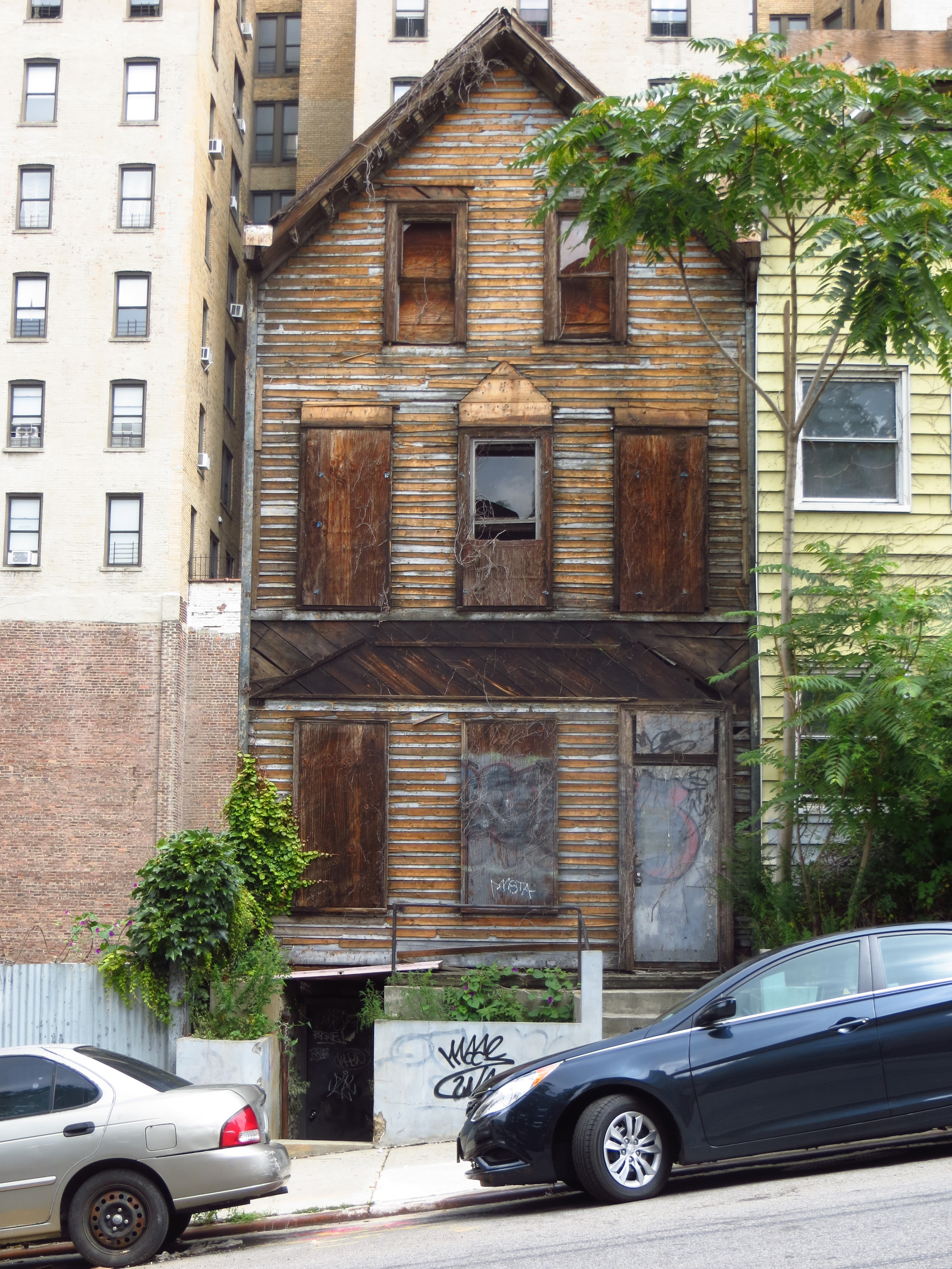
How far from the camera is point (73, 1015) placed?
13.4 m

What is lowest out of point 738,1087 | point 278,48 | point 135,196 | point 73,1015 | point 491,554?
point 73,1015

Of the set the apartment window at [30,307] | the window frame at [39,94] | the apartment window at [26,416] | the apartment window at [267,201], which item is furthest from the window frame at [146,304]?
the apartment window at [267,201]

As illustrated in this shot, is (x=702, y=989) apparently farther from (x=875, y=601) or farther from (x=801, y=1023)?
(x=875, y=601)

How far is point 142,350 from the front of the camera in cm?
2733

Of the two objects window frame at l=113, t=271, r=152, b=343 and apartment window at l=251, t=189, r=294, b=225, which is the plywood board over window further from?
apartment window at l=251, t=189, r=294, b=225

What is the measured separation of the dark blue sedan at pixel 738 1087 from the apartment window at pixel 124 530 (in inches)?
777

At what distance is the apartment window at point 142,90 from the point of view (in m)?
28.7

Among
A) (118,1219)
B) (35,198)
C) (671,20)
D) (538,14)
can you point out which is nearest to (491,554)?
(118,1219)

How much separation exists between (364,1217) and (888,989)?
14.0 feet

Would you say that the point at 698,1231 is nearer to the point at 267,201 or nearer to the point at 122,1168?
the point at 122,1168

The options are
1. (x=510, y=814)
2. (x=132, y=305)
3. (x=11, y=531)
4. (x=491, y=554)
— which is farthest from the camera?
(x=132, y=305)

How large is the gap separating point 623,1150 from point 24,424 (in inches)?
905

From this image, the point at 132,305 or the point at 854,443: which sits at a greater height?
the point at 132,305

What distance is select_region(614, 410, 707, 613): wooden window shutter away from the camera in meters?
16.2
